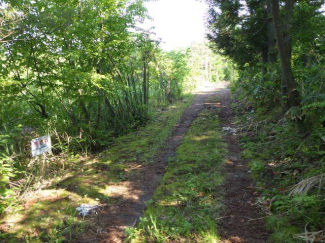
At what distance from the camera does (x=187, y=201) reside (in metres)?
3.68

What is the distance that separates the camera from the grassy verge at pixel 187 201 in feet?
9.71

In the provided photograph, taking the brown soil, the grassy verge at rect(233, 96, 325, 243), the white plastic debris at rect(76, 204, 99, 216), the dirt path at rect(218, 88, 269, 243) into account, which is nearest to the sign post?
the white plastic debris at rect(76, 204, 99, 216)

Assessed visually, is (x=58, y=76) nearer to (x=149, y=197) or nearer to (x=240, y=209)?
(x=149, y=197)

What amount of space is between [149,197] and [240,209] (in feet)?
4.68

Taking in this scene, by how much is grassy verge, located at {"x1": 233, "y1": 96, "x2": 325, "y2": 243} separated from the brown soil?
193 mm

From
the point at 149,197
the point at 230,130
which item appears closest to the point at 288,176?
the point at 149,197

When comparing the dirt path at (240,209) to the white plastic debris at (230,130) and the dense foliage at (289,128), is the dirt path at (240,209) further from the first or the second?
the white plastic debris at (230,130)

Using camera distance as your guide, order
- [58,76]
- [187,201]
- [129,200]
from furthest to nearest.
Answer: [58,76], [129,200], [187,201]

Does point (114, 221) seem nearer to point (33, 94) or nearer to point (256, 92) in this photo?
point (33, 94)

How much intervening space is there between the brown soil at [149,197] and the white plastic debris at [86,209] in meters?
0.14

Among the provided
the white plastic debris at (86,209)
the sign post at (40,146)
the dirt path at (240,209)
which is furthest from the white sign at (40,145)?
the dirt path at (240,209)

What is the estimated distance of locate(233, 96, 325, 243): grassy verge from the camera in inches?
109

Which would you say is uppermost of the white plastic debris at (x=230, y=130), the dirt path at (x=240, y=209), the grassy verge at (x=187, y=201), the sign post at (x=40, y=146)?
the sign post at (x=40, y=146)

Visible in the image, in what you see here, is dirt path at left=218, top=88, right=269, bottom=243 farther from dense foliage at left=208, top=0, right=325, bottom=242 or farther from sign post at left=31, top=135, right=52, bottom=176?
sign post at left=31, top=135, right=52, bottom=176
